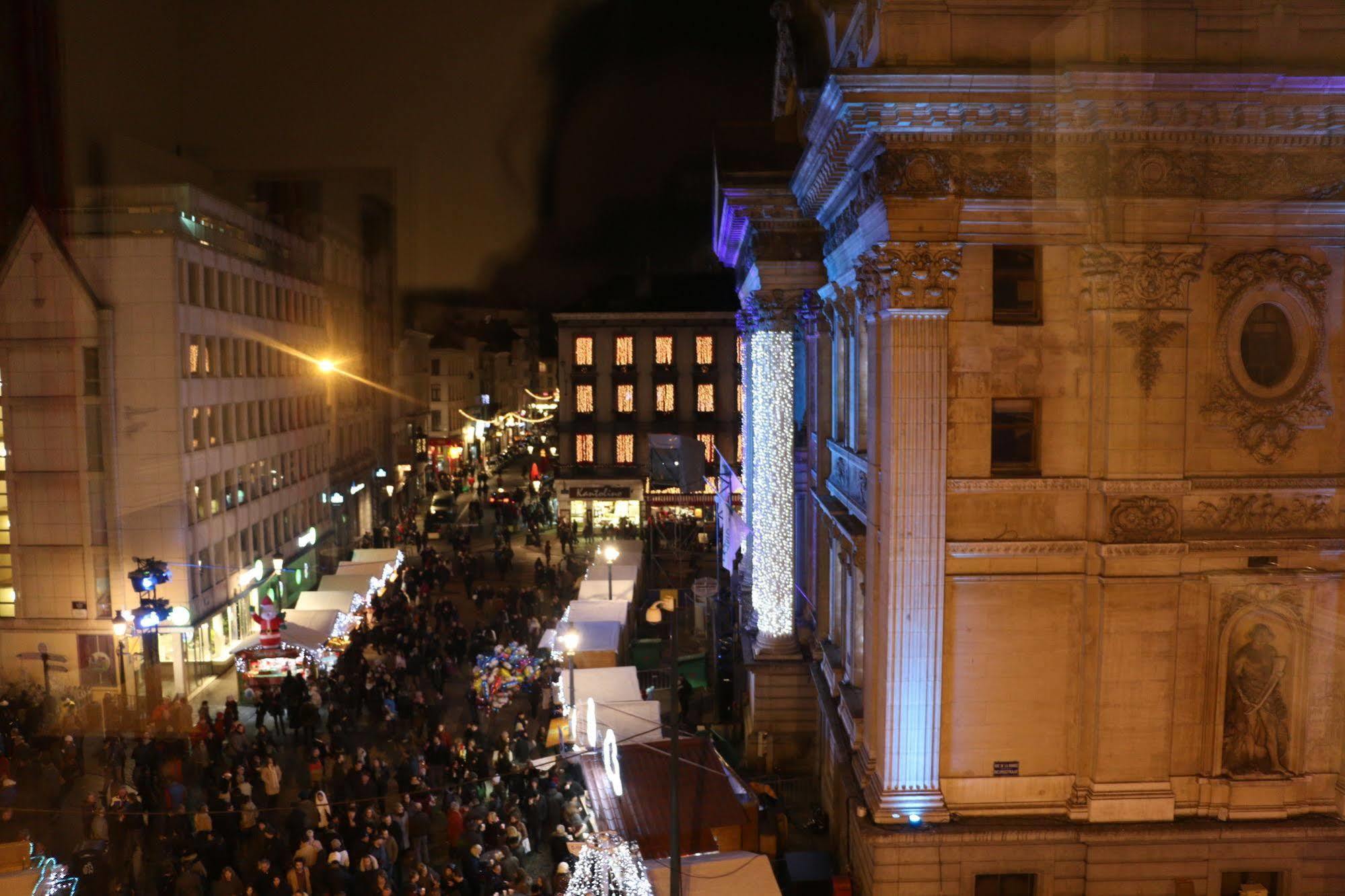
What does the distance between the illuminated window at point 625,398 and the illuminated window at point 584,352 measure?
2.15 meters

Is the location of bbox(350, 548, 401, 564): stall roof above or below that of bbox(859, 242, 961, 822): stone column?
below

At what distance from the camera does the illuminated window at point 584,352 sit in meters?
57.9

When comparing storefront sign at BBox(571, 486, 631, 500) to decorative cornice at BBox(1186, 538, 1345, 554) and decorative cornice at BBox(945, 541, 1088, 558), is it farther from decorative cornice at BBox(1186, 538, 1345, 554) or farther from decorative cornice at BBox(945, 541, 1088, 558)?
decorative cornice at BBox(1186, 538, 1345, 554)

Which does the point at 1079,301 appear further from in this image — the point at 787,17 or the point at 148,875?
the point at 148,875

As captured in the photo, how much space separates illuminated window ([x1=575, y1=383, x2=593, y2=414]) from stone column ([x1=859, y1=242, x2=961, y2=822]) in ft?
144

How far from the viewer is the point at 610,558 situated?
97.3 feet

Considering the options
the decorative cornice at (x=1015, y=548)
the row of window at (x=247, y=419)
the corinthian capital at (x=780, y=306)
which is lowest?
the decorative cornice at (x=1015, y=548)

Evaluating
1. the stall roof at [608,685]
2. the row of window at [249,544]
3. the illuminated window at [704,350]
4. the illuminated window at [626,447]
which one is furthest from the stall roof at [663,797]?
the illuminated window at [704,350]

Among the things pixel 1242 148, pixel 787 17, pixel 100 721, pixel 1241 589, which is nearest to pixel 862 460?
pixel 1241 589

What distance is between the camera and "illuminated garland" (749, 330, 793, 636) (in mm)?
23672

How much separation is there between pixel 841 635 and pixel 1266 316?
30.8 ft

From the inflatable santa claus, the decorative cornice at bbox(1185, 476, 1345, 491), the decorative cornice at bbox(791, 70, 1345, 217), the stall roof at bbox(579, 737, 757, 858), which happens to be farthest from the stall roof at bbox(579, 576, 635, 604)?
the decorative cornice at bbox(791, 70, 1345, 217)

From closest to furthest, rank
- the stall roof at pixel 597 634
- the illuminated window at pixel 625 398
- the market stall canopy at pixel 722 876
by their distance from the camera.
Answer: the market stall canopy at pixel 722 876
the stall roof at pixel 597 634
the illuminated window at pixel 625 398

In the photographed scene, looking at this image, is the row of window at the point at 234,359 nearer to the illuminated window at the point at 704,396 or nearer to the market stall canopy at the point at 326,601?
the market stall canopy at the point at 326,601
